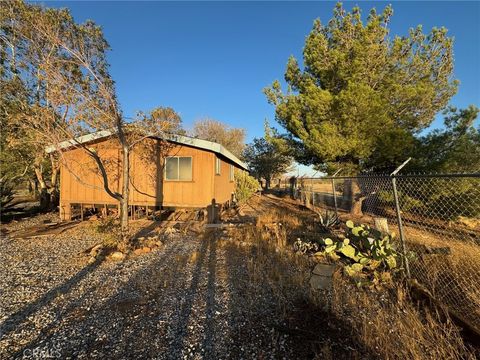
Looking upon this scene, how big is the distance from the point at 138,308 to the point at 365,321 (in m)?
2.77

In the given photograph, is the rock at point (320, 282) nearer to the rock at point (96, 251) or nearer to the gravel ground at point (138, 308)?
the gravel ground at point (138, 308)

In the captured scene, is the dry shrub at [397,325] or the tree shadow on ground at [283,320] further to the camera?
the tree shadow on ground at [283,320]

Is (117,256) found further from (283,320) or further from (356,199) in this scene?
(356,199)

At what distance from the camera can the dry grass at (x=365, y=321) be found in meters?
2.46

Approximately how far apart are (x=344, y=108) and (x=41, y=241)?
10.2 metres

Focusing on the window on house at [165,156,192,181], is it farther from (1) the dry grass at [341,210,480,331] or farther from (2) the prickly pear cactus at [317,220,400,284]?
(1) the dry grass at [341,210,480,331]

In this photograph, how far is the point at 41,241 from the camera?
6.89 metres

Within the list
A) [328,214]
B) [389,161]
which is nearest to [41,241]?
[328,214]

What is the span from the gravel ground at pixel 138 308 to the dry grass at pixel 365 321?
0.30m

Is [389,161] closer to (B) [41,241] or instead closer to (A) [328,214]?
(A) [328,214]

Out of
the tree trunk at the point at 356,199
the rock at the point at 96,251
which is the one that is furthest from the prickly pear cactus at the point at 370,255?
the tree trunk at the point at 356,199

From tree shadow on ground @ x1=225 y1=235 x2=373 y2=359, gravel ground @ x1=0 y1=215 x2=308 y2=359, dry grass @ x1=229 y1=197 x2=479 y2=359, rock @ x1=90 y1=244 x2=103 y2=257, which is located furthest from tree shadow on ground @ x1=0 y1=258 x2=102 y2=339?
dry grass @ x1=229 y1=197 x2=479 y2=359

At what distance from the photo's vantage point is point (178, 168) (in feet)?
32.0

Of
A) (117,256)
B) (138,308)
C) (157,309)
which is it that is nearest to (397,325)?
(157,309)
